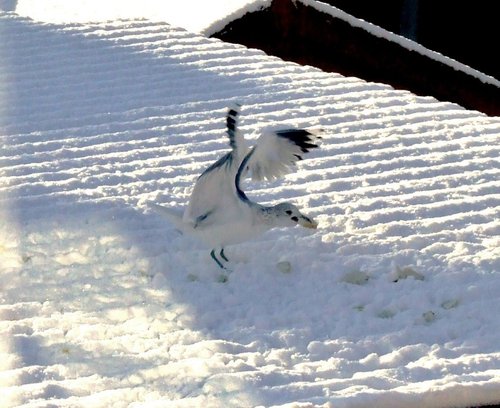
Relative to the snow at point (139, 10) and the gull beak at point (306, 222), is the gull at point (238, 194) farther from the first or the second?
the snow at point (139, 10)

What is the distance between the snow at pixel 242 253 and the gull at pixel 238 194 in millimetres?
266

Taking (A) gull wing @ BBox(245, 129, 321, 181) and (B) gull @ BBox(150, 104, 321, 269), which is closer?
(B) gull @ BBox(150, 104, 321, 269)

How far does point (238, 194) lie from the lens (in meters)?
4.97

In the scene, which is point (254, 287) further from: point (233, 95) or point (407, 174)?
point (233, 95)

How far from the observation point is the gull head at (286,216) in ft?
16.5

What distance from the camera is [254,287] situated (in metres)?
5.17

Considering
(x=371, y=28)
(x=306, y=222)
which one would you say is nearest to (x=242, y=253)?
(x=306, y=222)

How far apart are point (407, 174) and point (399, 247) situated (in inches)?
38.9

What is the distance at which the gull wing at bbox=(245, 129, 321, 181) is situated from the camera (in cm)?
506

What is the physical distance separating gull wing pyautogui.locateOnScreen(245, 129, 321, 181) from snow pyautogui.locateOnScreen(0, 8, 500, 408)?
450 mm

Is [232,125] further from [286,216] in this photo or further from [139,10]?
[139,10]

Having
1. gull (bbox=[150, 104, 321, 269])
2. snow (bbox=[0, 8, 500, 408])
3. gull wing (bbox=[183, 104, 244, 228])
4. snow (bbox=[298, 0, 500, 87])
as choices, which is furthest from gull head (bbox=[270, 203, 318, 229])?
snow (bbox=[298, 0, 500, 87])

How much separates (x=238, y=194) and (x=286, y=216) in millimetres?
232

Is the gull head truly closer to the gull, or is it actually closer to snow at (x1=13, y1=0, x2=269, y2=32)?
the gull
